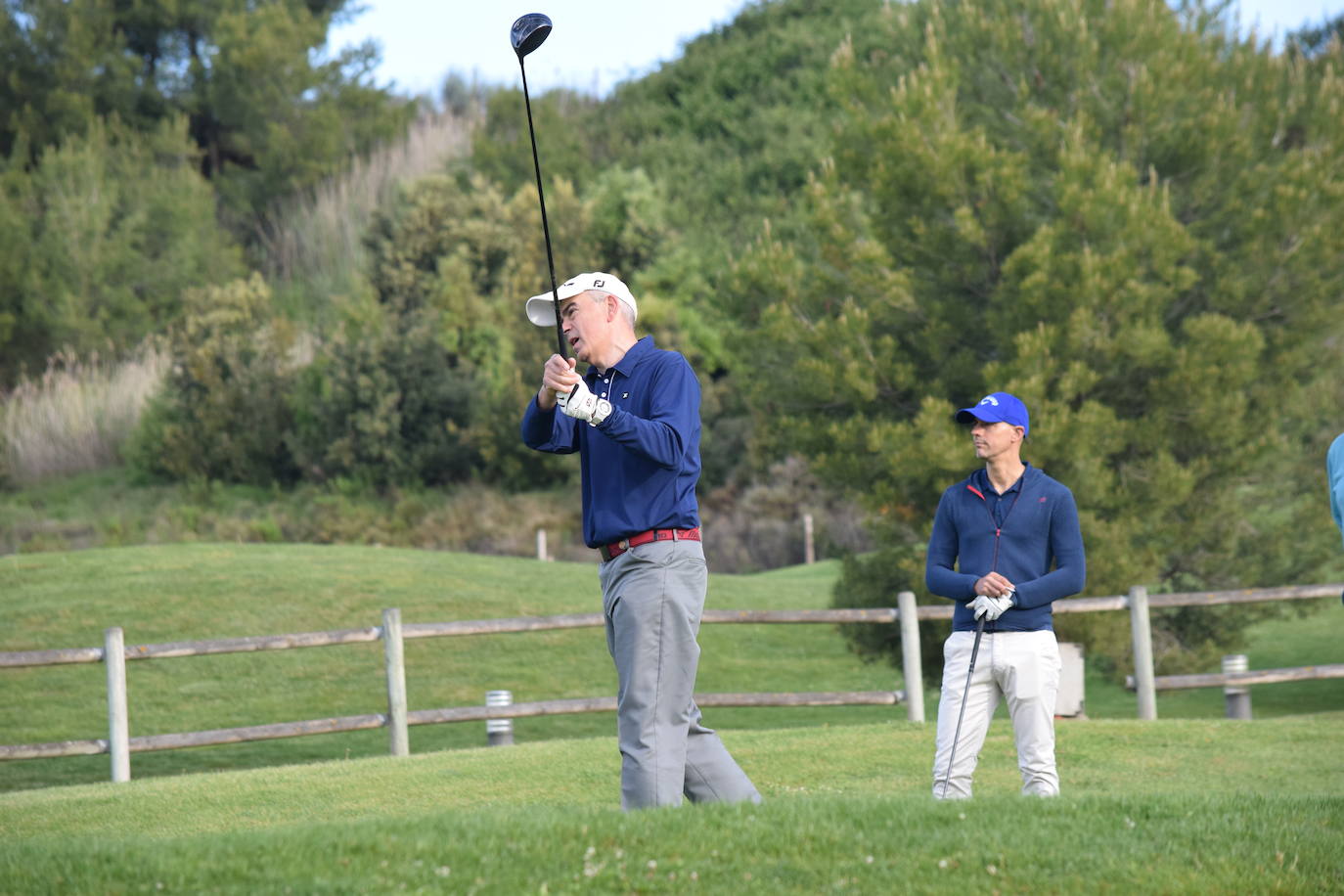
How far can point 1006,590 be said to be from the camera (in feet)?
20.4

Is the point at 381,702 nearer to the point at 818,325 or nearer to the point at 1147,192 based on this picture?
the point at 818,325

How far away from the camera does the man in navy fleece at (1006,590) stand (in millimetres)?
6277

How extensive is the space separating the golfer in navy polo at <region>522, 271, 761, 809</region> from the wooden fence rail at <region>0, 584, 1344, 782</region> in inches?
178

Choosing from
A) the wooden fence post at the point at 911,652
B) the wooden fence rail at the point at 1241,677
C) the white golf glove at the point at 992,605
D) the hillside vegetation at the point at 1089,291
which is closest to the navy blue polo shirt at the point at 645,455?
the white golf glove at the point at 992,605

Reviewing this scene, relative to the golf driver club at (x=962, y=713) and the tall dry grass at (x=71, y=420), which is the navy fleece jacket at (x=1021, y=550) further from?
the tall dry grass at (x=71, y=420)

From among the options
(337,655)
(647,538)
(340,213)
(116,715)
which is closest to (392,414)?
(337,655)

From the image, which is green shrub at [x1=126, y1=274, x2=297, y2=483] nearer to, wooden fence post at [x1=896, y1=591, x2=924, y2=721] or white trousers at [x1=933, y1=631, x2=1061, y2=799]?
wooden fence post at [x1=896, y1=591, x2=924, y2=721]

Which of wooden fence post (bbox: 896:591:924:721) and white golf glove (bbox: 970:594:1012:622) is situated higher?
white golf glove (bbox: 970:594:1012:622)

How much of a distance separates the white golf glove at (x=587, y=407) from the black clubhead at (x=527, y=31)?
157cm

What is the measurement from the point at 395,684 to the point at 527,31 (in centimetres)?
679

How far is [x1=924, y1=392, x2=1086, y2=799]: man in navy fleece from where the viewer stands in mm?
6277

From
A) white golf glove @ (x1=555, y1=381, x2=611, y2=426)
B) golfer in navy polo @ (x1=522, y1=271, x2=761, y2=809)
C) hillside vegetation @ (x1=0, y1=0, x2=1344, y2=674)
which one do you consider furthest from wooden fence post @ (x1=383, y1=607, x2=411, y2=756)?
white golf glove @ (x1=555, y1=381, x2=611, y2=426)

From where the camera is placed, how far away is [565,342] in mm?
5715

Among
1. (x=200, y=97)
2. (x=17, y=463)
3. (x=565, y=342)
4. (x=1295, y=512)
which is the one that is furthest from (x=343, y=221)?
(x=565, y=342)
